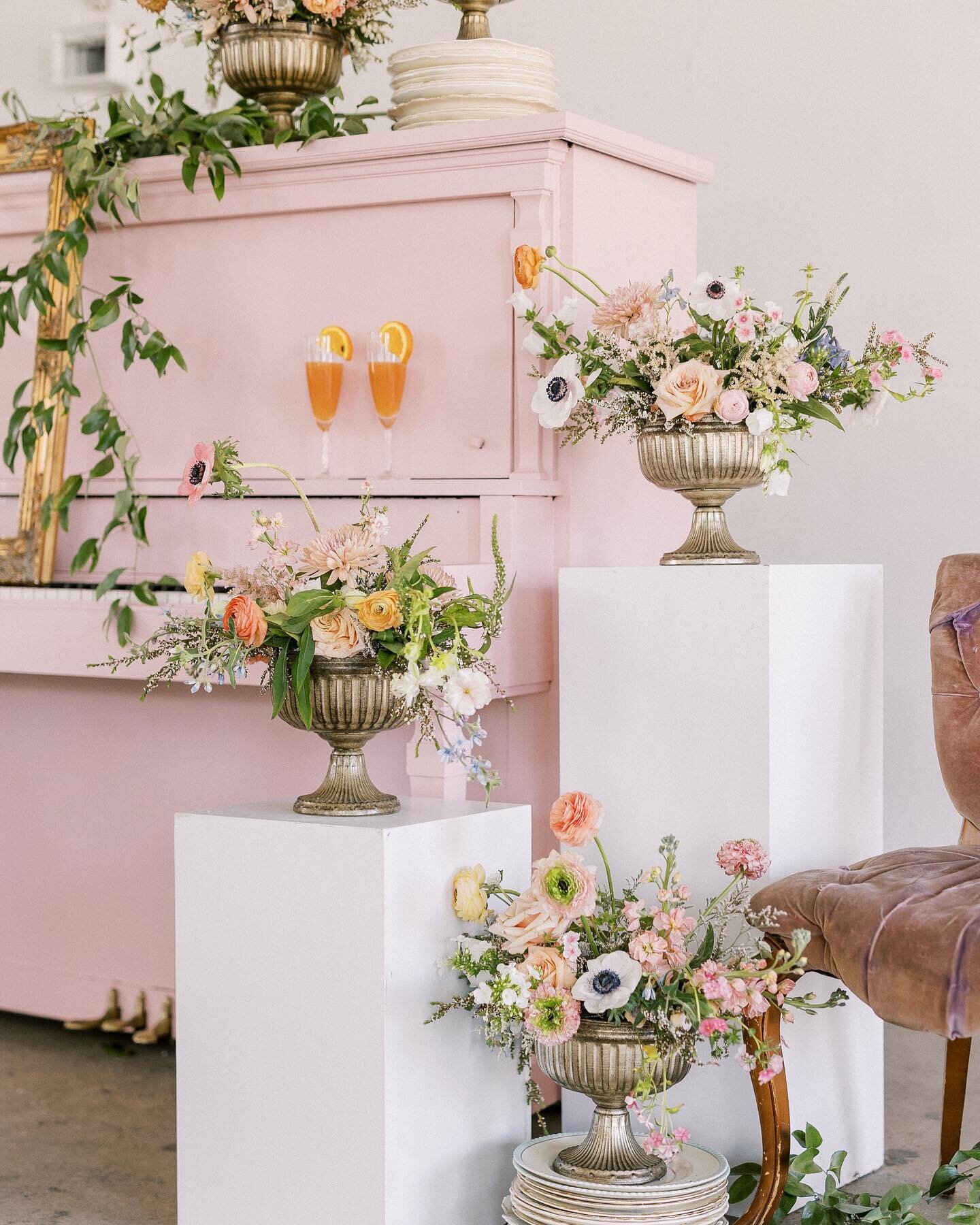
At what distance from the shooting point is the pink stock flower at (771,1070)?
82.0 inches

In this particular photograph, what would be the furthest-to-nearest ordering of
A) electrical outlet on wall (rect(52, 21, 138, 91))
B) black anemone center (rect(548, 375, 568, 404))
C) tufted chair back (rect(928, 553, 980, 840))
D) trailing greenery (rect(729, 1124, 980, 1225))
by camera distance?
electrical outlet on wall (rect(52, 21, 138, 91)), black anemone center (rect(548, 375, 568, 404)), tufted chair back (rect(928, 553, 980, 840)), trailing greenery (rect(729, 1124, 980, 1225))

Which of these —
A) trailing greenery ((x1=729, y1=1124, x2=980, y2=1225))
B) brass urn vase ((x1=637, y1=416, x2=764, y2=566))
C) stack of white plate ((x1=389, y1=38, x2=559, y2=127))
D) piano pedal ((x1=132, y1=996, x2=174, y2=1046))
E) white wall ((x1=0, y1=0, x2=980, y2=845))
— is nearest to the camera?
trailing greenery ((x1=729, y1=1124, x2=980, y2=1225))

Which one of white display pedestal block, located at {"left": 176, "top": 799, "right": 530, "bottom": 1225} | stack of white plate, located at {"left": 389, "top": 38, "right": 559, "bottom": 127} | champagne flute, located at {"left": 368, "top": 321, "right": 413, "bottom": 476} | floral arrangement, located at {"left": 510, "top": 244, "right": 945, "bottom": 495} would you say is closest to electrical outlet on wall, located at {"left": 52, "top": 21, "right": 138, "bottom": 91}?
stack of white plate, located at {"left": 389, "top": 38, "right": 559, "bottom": 127}

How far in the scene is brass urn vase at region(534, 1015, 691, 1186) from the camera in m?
2.07

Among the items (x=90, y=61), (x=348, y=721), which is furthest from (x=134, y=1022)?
(x=90, y=61)

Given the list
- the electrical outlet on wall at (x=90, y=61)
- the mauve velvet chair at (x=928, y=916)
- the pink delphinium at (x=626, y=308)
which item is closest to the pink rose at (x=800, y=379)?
the pink delphinium at (x=626, y=308)

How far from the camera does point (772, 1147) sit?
7.27 ft

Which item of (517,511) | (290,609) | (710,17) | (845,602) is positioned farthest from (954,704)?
(710,17)

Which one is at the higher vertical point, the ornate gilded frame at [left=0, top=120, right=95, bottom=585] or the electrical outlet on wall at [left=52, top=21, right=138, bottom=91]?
the electrical outlet on wall at [left=52, top=21, right=138, bottom=91]

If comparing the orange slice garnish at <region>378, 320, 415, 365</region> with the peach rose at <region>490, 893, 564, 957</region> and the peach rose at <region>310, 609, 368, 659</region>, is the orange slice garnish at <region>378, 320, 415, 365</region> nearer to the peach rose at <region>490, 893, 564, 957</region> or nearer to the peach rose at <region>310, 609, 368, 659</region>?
the peach rose at <region>310, 609, 368, 659</region>

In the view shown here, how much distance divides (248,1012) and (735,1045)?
70cm

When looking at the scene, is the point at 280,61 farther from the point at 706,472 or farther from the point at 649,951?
the point at 649,951

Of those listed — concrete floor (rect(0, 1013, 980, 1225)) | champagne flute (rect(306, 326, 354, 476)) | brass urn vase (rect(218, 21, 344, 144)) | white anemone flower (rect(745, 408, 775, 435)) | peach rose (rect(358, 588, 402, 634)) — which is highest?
brass urn vase (rect(218, 21, 344, 144))

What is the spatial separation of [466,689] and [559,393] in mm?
702
